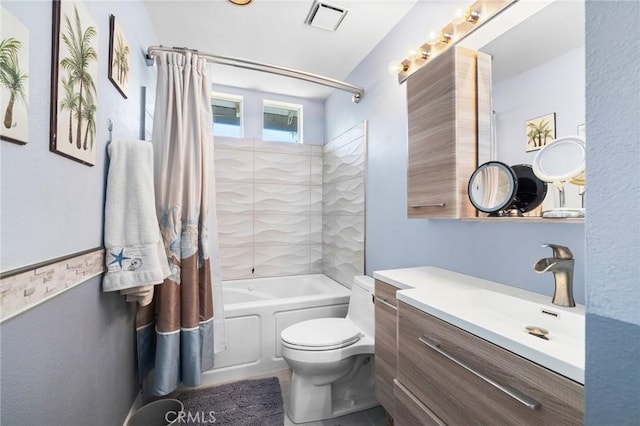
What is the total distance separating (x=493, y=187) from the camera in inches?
49.9

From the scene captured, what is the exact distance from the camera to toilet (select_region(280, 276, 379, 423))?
1.64 m

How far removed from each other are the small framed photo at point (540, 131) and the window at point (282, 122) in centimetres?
251

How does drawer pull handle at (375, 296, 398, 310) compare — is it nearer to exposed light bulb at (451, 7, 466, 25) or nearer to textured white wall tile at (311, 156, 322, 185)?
exposed light bulb at (451, 7, 466, 25)

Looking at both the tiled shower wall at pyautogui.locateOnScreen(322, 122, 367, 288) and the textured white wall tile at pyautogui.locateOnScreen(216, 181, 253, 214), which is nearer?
the tiled shower wall at pyautogui.locateOnScreen(322, 122, 367, 288)

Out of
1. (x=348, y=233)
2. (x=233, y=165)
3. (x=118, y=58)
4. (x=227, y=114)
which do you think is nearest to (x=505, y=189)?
(x=348, y=233)

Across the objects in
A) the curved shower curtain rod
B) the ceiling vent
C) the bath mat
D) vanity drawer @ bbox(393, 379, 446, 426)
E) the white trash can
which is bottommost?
the bath mat

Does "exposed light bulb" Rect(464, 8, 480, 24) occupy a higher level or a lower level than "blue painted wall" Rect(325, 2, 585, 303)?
higher

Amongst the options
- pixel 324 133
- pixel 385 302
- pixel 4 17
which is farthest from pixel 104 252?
pixel 324 133

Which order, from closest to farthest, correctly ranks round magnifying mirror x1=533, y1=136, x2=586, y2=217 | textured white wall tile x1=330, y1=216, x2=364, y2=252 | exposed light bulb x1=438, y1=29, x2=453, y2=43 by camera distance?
round magnifying mirror x1=533, y1=136, x2=586, y2=217, exposed light bulb x1=438, y1=29, x2=453, y2=43, textured white wall tile x1=330, y1=216, x2=364, y2=252

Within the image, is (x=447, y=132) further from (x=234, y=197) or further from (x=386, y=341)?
(x=234, y=197)

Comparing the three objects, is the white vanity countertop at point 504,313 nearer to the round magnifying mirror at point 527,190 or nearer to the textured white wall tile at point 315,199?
the round magnifying mirror at point 527,190

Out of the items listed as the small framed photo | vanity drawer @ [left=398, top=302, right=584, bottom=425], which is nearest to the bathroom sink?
vanity drawer @ [left=398, top=302, right=584, bottom=425]

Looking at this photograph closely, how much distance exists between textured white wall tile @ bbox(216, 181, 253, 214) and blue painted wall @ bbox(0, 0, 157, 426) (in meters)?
1.58

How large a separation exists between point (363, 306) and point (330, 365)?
0.47 m
